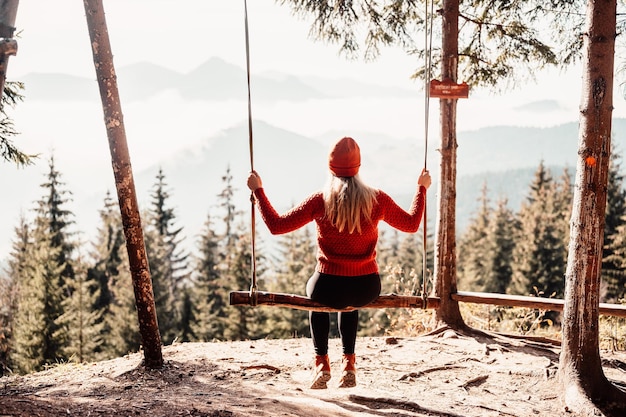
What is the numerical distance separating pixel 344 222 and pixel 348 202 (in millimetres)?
162

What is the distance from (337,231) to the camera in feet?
14.7

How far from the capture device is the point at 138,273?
6.31m

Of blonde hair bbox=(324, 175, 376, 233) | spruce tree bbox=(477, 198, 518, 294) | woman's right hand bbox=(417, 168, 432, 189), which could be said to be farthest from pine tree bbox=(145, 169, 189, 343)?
blonde hair bbox=(324, 175, 376, 233)

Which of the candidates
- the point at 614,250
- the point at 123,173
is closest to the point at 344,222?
the point at 123,173

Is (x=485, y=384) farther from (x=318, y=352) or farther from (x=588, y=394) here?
(x=318, y=352)

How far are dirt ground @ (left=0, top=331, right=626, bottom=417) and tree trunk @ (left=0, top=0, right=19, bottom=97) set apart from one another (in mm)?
2554

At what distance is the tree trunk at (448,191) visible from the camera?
283 inches

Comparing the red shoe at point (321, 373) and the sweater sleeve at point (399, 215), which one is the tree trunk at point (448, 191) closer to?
the sweater sleeve at point (399, 215)

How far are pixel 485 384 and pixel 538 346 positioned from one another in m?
1.70

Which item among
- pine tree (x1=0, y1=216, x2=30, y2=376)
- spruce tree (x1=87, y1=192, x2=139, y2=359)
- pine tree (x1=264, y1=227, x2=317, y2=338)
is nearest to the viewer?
pine tree (x1=0, y1=216, x2=30, y2=376)

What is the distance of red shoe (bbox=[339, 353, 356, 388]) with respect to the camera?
4.80m

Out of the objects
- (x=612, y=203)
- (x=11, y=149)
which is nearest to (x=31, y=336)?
(x=11, y=149)

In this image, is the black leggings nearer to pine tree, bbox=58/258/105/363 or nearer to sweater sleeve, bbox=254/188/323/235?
sweater sleeve, bbox=254/188/323/235

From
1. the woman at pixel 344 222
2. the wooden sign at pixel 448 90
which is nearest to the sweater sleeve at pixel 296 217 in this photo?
the woman at pixel 344 222
